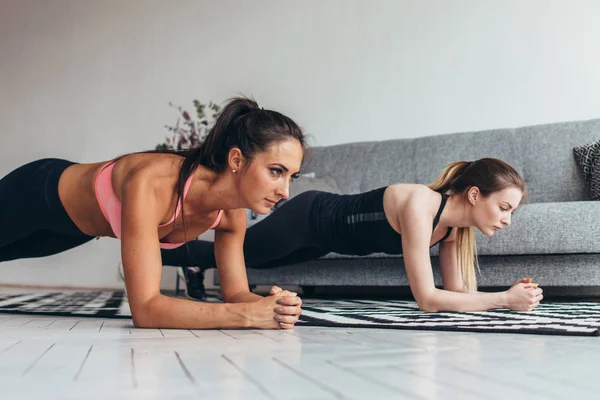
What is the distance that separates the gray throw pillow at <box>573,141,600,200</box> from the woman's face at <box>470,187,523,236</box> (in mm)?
1187

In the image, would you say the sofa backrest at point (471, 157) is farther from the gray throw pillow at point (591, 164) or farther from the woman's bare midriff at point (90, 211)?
the woman's bare midriff at point (90, 211)

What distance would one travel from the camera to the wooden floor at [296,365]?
2.67ft

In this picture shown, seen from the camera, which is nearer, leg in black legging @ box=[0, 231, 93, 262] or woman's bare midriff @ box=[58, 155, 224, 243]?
woman's bare midriff @ box=[58, 155, 224, 243]

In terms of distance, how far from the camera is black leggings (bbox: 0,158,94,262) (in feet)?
6.33

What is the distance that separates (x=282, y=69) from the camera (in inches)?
186

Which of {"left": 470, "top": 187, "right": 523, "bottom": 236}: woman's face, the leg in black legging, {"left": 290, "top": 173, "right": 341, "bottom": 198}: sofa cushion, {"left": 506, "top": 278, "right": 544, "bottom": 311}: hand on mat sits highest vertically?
{"left": 290, "top": 173, "right": 341, "bottom": 198}: sofa cushion

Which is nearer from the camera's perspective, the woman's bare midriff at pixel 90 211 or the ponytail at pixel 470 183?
the woman's bare midriff at pixel 90 211

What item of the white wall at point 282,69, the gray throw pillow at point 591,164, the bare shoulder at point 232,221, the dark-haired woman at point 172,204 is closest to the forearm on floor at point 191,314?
the dark-haired woman at point 172,204

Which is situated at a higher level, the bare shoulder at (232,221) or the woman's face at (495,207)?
the woman's face at (495,207)

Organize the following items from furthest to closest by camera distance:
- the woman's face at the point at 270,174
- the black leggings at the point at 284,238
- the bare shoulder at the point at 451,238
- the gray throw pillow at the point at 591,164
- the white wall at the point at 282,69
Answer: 1. the white wall at the point at 282,69
2. the gray throw pillow at the point at 591,164
3. the black leggings at the point at 284,238
4. the bare shoulder at the point at 451,238
5. the woman's face at the point at 270,174

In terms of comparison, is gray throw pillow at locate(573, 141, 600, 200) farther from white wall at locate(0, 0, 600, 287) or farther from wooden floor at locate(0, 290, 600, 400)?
wooden floor at locate(0, 290, 600, 400)

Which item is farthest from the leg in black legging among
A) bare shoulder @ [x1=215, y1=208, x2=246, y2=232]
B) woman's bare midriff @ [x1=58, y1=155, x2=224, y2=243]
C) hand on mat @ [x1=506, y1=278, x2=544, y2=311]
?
hand on mat @ [x1=506, y1=278, x2=544, y2=311]

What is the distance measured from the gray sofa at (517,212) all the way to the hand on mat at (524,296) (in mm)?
743

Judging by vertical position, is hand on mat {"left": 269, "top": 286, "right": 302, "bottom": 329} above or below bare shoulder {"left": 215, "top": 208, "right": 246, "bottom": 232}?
below
